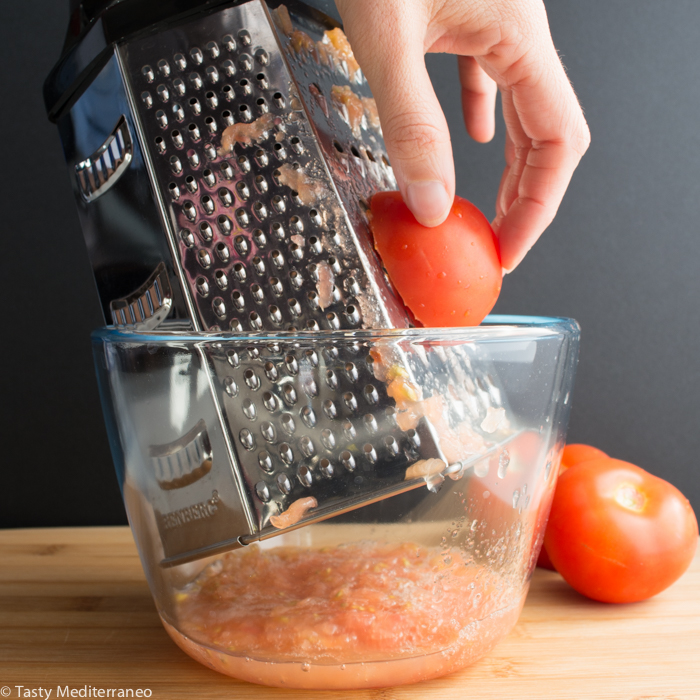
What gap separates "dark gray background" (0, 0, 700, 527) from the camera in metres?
1.17

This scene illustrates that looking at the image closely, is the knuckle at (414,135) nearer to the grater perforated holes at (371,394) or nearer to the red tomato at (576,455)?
the grater perforated holes at (371,394)

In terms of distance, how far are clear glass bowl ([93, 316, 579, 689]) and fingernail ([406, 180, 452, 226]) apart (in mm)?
119

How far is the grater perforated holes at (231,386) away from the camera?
0.57 meters

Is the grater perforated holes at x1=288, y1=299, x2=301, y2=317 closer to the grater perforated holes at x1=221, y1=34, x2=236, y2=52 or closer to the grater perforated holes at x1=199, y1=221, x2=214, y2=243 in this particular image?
the grater perforated holes at x1=199, y1=221, x2=214, y2=243

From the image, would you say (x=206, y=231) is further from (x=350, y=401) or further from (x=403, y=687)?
(x=403, y=687)

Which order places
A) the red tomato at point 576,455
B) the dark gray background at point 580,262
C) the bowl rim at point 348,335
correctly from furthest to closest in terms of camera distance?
the dark gray background at point 580,262 < the red tomato at point 576,455 < the bowl rim at point 348,335

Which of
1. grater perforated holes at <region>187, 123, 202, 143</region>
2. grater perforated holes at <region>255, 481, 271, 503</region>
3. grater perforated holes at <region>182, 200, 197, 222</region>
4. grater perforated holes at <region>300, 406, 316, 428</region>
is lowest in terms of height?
grater perforated holes at <region>255, 481, 271, 503</region>

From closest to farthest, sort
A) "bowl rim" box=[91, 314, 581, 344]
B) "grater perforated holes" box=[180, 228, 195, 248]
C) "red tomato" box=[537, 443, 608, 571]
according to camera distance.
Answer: "bowl rim" box=[91, 314, 581, 344] < "grater perforated holes" box=[180, 228, 195, 248] < "red tomato" box=[537, 443, 608, 571]

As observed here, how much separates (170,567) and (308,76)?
20.9 inches

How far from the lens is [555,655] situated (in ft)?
2.23

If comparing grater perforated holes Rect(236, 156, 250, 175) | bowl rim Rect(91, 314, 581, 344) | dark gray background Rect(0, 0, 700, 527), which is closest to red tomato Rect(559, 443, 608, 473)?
dark gray background Rect(0, 0, 700, 527)

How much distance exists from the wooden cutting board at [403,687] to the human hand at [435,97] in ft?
1.48

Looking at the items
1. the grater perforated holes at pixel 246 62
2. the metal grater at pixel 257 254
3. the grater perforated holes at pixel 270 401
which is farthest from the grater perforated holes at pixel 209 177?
the grater perforated holes at pixel 270 401

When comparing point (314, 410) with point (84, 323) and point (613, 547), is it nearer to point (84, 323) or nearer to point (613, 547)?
point (613, 547)
